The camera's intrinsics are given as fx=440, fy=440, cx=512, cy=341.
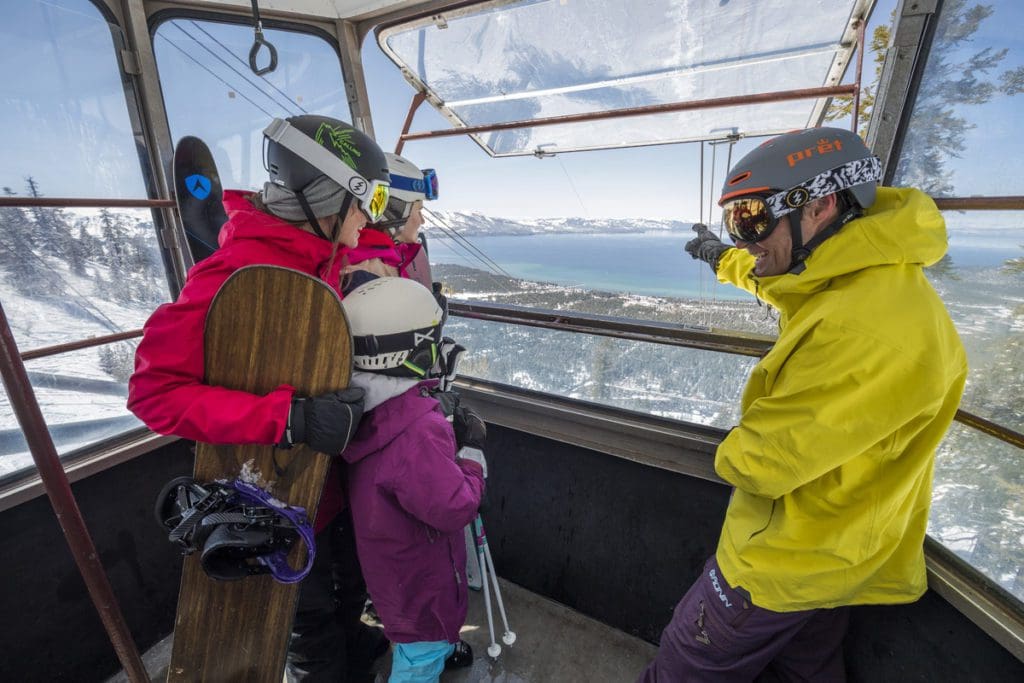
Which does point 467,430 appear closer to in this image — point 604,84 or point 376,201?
point 376,201

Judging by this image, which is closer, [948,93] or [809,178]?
[809,178]

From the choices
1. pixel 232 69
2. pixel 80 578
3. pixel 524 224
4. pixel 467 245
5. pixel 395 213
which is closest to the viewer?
pixel 80 578

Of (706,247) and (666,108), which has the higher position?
(666,108)

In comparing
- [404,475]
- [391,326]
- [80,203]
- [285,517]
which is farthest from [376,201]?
[80,203]

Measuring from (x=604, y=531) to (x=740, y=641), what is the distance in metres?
1.02

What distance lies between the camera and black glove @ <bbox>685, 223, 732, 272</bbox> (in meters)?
2.05

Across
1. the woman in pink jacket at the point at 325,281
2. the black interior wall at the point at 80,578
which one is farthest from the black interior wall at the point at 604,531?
the black interior wall at the point at 80,578

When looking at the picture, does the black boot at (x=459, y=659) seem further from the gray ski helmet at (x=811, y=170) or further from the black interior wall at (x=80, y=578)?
the gray ski helmet at (x=811, y=170)

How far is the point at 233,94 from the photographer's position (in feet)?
8.73

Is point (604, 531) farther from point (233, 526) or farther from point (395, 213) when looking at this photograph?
point (395, 213)

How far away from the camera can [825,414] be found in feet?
3.53

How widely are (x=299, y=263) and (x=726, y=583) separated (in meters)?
1.70

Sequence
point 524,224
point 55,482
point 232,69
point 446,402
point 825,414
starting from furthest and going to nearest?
point 524,224
point 232,69
point 446,402
point 55,482
point 825,414

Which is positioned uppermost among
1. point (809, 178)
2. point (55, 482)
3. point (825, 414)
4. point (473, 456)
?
point (809, 178)
